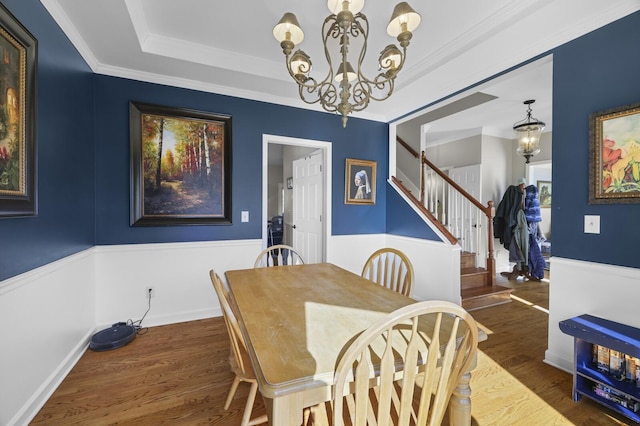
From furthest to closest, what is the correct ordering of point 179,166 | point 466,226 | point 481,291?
1. point 466,226
2. point 481,291
3. point 179,166

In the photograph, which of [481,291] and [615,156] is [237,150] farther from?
[481,291]

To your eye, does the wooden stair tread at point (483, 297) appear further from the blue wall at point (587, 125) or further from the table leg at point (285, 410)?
the table leg at point (285, 410)

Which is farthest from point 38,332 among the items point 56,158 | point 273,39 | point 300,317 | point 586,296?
point 586,296

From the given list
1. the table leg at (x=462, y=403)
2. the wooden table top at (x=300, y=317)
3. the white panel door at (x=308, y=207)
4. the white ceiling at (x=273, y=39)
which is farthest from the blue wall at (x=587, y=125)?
the white panel door at (x=308, y=207)

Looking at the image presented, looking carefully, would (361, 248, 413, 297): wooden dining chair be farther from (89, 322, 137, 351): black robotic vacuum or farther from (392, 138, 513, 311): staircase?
(89, 322, 137, 351): black robotic vacuum

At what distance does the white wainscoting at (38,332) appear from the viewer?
1415mm

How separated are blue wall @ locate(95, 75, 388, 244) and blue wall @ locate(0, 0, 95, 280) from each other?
0.41 ft

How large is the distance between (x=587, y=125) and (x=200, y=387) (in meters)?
3.19

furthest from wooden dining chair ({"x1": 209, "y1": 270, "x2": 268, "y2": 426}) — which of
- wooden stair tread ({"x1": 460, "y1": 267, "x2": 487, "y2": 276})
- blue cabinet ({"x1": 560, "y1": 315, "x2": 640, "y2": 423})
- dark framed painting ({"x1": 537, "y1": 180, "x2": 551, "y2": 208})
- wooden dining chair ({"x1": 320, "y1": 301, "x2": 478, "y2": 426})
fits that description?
dark framed painting ({"x1": 537, "y1": 180, "x2": 551, "y2": 208})

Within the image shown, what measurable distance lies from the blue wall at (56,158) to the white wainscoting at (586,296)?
135 inches

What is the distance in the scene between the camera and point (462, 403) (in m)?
1.07

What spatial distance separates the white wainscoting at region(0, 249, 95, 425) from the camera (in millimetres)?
1415

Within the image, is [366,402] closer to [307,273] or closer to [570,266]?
[307,273]

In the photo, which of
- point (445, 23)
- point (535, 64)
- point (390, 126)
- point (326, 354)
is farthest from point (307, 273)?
Answer: point (390, 126)
